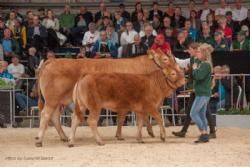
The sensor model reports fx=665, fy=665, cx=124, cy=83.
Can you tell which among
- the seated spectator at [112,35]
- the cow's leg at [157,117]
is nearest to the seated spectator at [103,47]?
the seated spectator at [112,35]

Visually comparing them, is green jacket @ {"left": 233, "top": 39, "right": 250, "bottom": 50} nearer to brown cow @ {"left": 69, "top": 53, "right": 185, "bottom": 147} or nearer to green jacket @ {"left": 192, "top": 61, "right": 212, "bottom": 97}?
brown cow @ {"left": 69, "top": 53, "right": 185, "bottom": 147}

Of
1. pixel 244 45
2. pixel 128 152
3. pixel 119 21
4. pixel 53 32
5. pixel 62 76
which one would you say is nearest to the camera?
pixel 128 152

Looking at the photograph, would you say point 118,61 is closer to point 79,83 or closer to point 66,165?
point 79,83

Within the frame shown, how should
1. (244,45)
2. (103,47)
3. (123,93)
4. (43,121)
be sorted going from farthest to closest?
(244,45) < (103,47) < (43,121) < (123,93)

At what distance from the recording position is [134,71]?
13039 millimetres

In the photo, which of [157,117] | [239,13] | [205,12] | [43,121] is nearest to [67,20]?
[205,12]

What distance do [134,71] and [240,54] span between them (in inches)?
172

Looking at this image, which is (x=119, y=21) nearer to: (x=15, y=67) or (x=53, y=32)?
(x=53, y=32)

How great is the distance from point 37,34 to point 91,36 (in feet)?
5.50

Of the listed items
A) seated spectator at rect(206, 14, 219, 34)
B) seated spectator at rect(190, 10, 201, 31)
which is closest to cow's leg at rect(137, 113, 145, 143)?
seated spectator at rect(206, 14, 219, 34)

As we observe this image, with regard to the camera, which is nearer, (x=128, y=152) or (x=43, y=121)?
(x=128, y=152)

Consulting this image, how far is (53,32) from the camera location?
64.1 feet

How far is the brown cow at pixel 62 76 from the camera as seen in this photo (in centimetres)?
1230

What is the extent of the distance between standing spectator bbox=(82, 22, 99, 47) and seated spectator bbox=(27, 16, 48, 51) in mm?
1232
